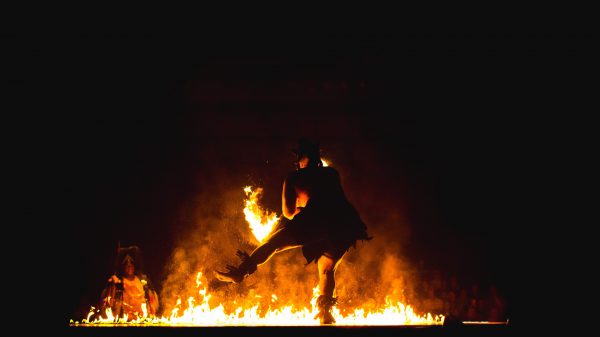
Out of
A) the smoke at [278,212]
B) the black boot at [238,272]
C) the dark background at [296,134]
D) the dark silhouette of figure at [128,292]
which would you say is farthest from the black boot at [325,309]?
the dark background at [296,134]

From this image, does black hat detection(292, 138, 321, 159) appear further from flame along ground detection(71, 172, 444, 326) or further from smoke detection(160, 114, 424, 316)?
smoke detection(160, 114, 424, 316)

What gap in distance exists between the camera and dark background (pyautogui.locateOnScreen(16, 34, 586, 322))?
688 cm

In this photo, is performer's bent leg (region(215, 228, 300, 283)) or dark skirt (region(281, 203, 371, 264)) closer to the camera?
performer's bent leg (region(215, 228, 300, 283))

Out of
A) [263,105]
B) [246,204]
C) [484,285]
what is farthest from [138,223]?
[484,285]

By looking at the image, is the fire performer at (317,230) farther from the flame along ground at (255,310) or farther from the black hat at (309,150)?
the flame along ground at (255,310)

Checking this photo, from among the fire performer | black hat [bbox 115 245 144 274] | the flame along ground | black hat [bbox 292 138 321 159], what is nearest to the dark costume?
the fire performer

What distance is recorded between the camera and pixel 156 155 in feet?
24.0

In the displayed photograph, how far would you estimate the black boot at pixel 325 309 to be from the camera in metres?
5.01

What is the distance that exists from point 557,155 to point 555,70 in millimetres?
895

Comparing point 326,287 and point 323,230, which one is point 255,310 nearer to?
point 326,287

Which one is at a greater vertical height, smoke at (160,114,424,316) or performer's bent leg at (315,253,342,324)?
smoke at (160,114,424,316)

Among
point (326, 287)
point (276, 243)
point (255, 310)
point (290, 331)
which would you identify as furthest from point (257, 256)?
point (255, 310)

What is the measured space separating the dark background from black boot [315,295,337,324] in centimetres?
229

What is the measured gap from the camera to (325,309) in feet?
16.5
